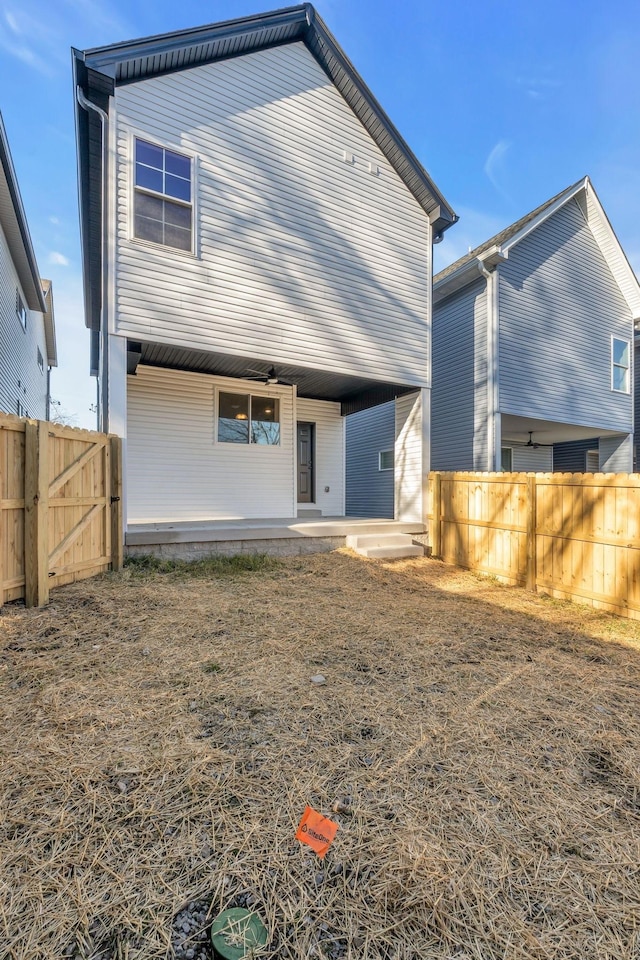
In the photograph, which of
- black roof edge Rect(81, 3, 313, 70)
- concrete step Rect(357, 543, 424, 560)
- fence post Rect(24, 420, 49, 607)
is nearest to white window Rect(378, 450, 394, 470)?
concrete step Rect(357, 543, 424, 560)

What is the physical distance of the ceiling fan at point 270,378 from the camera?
8.43 m

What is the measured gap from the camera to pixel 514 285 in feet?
34.6

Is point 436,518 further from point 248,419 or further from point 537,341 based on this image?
point 537,341

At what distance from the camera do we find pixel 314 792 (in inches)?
74.9

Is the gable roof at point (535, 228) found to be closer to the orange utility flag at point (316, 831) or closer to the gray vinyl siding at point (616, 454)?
the gray vinyl siding at point (616, 454)

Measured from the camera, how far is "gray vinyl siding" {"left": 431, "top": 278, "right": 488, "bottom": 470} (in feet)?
34.3

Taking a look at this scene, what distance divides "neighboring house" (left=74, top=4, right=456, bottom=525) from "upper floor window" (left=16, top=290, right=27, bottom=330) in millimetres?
3261

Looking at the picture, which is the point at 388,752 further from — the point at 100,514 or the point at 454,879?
the point at 100,514

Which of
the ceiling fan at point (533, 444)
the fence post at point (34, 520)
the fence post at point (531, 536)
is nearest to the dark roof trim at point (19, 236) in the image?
the fence post at point (34, 520)

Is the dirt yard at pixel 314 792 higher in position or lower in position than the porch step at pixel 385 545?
lower

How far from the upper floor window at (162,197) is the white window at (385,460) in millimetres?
8090

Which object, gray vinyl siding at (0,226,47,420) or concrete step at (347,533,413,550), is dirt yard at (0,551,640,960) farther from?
gray vinyl siding at (0,226,47,420)

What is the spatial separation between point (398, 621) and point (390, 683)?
57.1 inches

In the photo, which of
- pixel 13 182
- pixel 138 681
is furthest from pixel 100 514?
pixel 13 182
